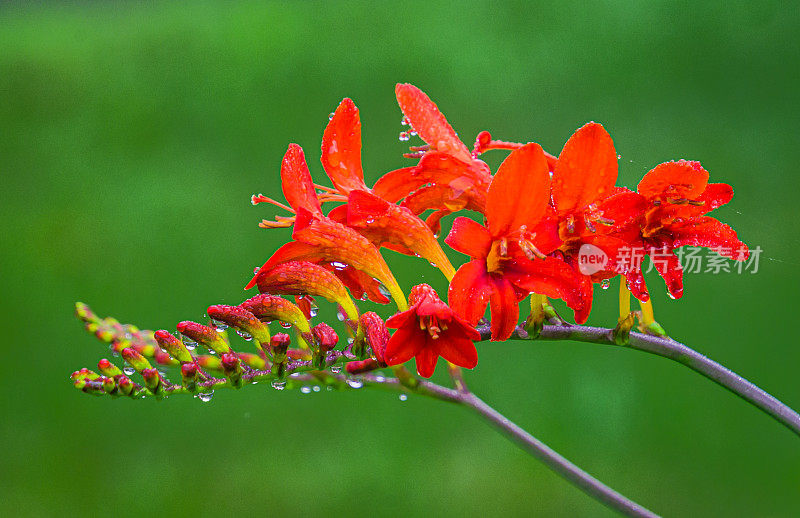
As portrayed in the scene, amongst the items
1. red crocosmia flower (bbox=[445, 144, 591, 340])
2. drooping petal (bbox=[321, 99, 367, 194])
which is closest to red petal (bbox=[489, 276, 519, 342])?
red crocosmia flower (bbox=[445, 144, 591, 340])

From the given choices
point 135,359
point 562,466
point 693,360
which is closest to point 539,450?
point 562,466

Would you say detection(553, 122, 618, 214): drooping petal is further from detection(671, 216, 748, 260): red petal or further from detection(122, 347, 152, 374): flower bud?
detection(122, 347, 152, 374): flower bud

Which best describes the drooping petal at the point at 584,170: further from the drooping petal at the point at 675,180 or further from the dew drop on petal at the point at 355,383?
the dew drop on petal at the point at 355,383

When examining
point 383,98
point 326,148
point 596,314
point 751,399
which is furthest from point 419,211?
point 383,98

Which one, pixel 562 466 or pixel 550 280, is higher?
pixel 550 280

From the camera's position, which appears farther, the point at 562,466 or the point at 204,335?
the point at 562,466

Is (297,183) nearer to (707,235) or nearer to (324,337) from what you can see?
(324,337)

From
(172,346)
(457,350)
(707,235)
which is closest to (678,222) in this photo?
(707,235)

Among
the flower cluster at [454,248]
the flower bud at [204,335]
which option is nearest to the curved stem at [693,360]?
the flower cluster at [454,248]
